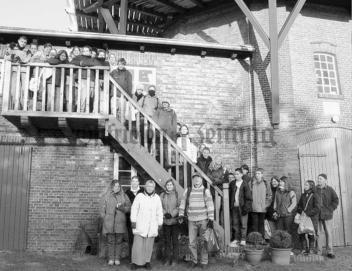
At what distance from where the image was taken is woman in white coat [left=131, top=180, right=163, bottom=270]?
730 centimetres

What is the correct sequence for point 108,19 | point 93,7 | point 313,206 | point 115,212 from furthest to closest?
point 93,7
point 108,19
point 313,206
point 115,212

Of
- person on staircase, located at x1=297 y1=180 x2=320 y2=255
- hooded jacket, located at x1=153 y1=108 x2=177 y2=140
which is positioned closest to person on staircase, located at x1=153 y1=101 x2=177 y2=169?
hooded jacket, located at x1=153 y1=108 x2=177 y2=140

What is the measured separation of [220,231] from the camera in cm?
821

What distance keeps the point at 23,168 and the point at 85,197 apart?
70.7 inches

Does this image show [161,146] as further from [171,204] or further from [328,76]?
[328,76]

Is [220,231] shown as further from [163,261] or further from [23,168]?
[23,168]

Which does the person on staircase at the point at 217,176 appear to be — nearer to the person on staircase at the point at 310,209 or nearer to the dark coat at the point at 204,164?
the dark coat at the point at 204,164

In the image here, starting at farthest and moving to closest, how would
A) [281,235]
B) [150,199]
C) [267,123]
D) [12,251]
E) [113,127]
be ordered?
[267,123] < [12,251] < [113,127] < [281,235] < [150,199]

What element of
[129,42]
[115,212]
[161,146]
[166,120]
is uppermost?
[129,42]

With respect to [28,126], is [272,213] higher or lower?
lower

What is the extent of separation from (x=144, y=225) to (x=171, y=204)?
0.75m

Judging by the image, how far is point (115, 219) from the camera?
7.75m

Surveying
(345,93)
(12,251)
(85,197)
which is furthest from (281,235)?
(12,251)

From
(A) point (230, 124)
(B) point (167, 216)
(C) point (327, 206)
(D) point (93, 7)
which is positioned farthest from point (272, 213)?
(D) point (93, 7)
